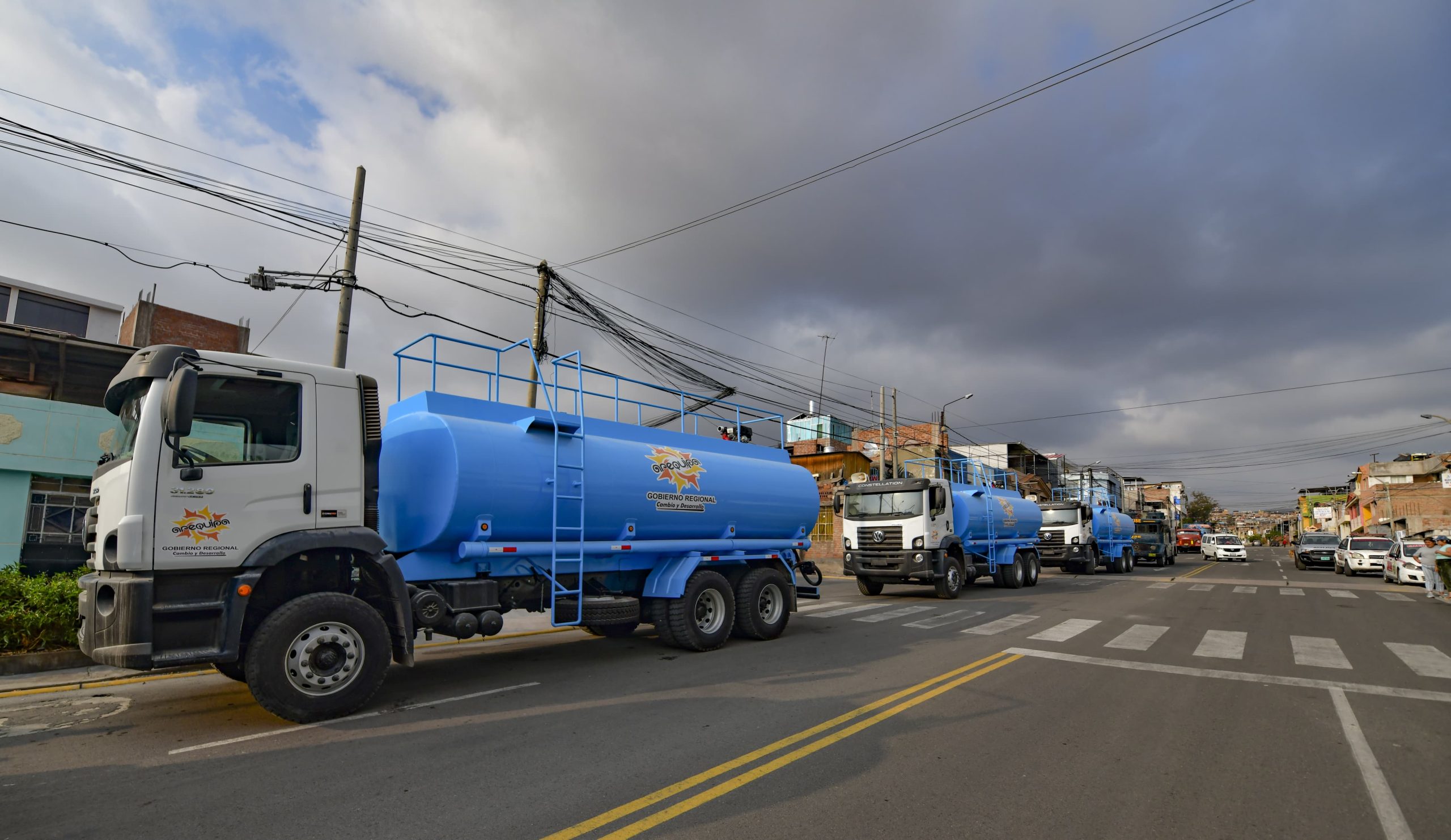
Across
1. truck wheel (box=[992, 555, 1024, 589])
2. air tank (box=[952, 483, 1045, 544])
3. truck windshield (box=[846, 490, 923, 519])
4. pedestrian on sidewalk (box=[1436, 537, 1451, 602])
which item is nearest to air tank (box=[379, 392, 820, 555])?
truck windshield (box=[846, 490, 923, 519])

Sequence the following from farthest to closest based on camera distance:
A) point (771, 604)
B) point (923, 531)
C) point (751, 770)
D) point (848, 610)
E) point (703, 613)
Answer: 1. point (923, 531)
2. point (848, 610)
3. point (771, 604)
4. point (703, 613)
5. point (751, 770)

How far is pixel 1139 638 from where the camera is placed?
434 inches

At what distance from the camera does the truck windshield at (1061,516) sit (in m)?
27.2

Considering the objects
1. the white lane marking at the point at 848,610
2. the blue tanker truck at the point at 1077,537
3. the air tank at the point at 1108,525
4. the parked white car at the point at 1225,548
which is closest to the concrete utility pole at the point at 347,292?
the white lane marking at the point at 848,610

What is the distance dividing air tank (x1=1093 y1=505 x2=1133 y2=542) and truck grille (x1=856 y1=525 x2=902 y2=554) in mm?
15981

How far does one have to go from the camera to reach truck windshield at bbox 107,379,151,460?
18.9ft

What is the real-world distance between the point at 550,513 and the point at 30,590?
20.4ft

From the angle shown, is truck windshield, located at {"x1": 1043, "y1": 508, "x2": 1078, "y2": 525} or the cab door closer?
the cab door

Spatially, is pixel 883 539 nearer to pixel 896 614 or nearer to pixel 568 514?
pixel 896 614

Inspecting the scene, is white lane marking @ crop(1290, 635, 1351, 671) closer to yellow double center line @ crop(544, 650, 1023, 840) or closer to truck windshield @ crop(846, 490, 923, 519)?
yellow double center line @ crop(544, 650, 1023, 840)

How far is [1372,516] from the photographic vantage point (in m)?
61.0

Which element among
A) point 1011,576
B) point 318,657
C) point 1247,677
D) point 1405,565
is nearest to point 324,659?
point 318,657

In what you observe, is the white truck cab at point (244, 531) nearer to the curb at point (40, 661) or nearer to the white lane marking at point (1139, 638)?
the curb at point (40, 661)

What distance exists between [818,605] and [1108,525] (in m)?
20.3
